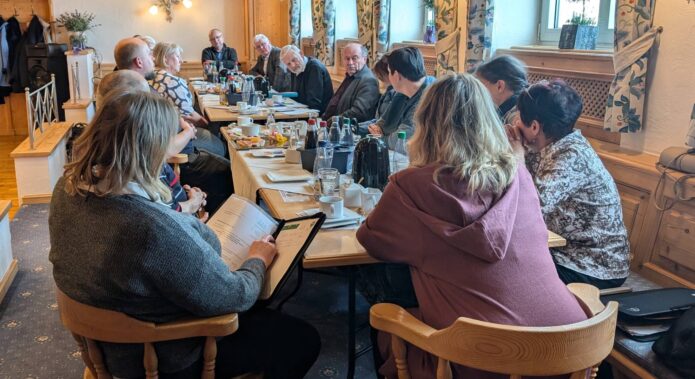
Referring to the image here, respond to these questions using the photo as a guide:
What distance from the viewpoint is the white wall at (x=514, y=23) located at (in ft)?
13.4

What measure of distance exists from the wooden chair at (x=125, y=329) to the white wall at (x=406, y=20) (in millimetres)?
4708

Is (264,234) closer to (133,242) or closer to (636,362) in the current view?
(133,242)

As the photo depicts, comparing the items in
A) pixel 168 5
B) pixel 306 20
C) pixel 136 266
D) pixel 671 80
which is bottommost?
pixel 136 266

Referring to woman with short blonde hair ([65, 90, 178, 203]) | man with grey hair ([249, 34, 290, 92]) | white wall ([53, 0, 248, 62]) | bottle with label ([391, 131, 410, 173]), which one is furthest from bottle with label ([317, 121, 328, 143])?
white wall ([53, 0, 248, 62])

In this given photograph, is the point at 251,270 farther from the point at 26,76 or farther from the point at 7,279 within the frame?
the point at 26,76

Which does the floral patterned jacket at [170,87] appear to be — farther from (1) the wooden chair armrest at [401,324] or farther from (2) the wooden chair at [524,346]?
(2) the wooden chair at [524,346]

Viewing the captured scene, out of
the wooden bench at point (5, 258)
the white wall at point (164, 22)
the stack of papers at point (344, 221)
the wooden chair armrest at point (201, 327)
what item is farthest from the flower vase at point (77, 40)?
the wooden chair armrest at point (201, 327)

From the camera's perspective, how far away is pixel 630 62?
2723mm

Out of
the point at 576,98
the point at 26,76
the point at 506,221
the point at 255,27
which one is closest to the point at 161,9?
the point at 255,27

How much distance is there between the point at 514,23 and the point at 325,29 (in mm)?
3542

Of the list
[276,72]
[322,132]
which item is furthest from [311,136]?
[276,72]

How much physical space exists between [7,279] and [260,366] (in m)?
2.03

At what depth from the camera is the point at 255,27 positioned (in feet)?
31.8

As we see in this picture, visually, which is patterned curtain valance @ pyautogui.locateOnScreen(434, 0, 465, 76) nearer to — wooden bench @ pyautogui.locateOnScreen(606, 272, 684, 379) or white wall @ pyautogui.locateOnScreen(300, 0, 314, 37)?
wooden bench @ pyautogui.locateOnScreen(606, 272, 684, 379)
